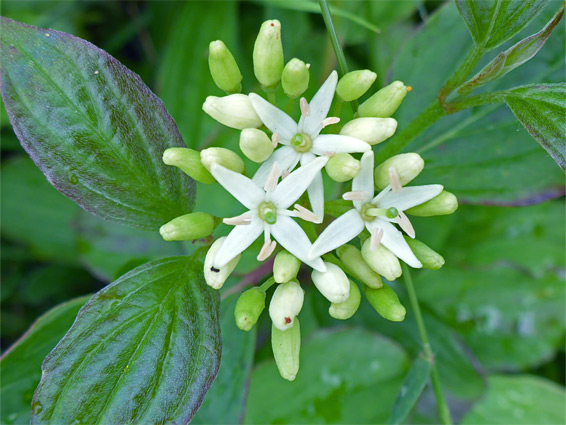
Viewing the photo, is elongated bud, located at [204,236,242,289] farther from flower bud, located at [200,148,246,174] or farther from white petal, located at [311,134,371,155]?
white petal, located at [311,134,371,155]

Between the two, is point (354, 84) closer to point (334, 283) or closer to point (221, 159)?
point (221, 159)

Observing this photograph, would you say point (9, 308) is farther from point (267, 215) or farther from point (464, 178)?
point (464, 178)

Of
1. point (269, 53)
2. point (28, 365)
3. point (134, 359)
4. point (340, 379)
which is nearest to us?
point (134, 359)

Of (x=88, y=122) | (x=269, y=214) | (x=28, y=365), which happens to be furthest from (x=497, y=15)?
(x=28, y=365)

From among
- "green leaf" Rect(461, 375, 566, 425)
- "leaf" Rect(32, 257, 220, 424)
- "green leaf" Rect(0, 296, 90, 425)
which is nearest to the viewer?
"leaf" Rect(32, 257, 220, 424)

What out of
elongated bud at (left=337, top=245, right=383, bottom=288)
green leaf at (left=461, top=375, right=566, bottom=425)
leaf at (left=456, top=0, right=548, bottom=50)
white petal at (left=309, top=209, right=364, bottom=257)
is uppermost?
leaf at (left=456, top=0, right=548, bottom=50)

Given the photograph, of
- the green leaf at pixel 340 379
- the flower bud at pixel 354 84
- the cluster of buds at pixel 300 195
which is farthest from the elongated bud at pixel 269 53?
the green leaf at pixel 340 379

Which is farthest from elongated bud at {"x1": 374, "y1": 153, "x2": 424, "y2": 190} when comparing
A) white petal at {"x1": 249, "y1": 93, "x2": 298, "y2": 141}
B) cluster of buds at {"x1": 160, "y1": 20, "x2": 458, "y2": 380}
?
white petal at {"x1": 249, "y1": 93, "x2": 298, "y2": 141}
